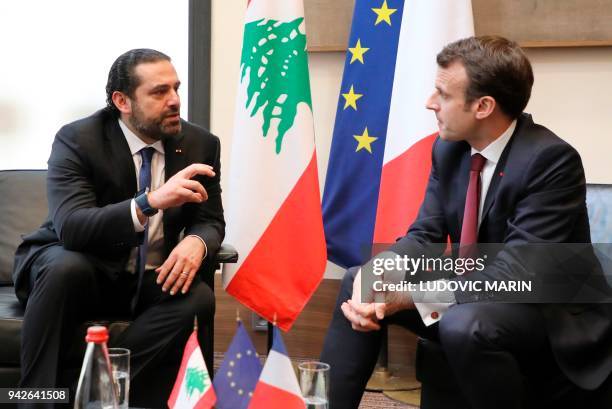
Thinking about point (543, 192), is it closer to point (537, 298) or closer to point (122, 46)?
point (537, 298)

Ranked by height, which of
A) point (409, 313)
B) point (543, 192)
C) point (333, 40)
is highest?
point (333, 40)

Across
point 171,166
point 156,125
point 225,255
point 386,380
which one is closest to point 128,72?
point 156,125

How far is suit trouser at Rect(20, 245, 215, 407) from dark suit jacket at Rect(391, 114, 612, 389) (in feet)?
2.27

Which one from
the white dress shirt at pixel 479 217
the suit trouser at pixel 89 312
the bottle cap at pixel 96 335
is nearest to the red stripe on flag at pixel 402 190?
the white dress shirt at pixel 479 217

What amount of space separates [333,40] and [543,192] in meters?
1.47

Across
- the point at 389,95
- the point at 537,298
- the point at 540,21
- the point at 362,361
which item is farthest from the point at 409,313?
the point at 540,21

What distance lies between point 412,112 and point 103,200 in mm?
1166

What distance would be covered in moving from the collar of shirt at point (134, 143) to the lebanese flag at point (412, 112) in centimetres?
86

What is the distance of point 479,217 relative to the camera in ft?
7.34

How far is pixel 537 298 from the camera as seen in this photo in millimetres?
2051

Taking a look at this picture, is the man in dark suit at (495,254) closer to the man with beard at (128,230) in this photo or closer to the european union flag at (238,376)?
the man with beard at (128,230)

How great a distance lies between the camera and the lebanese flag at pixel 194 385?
1.43m

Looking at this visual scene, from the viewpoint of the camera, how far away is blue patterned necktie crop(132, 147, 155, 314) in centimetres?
251

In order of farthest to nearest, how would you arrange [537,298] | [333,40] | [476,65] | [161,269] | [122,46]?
[122,46] → [333,40] → [161,269] → [476,65] → [537,298]
